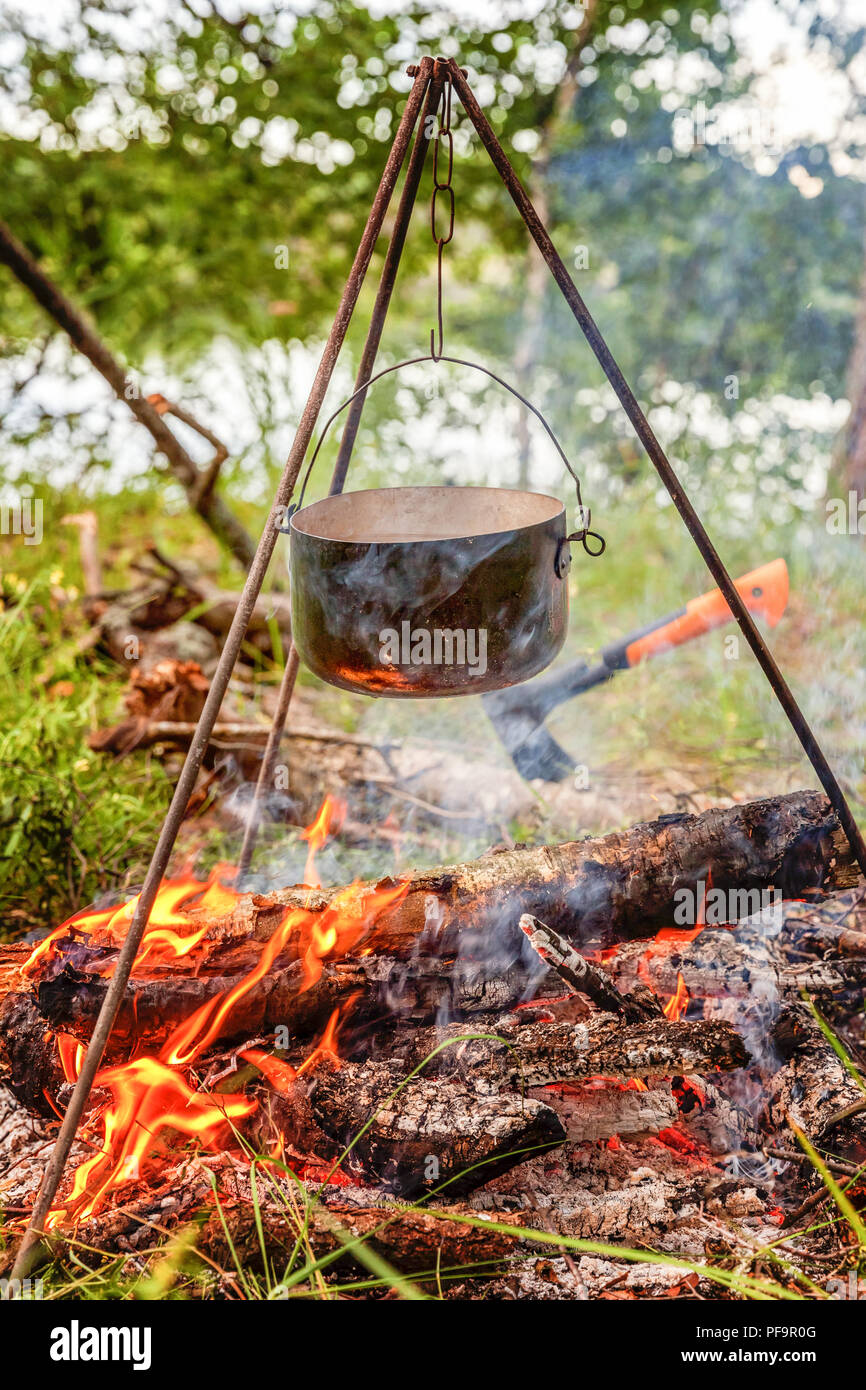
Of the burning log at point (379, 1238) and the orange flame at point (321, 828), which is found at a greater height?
the orange flame at point (321, 828)

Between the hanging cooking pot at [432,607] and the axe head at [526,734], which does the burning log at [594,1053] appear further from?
the axe head at [526,734]

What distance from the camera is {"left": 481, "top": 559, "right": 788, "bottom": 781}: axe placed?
8.76 ft

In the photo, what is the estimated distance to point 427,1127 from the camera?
210 centimetres

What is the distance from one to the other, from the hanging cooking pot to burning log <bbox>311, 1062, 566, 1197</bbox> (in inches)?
37.1

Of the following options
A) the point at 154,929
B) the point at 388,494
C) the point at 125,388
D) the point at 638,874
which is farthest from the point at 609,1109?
the point at 125,388

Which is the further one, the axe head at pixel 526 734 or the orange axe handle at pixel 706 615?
the axe head at pixel 526 734

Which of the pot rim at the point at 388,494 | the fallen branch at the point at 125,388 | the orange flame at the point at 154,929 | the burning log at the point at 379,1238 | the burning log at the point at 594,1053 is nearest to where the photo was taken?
the burning log at the point at 379,1238

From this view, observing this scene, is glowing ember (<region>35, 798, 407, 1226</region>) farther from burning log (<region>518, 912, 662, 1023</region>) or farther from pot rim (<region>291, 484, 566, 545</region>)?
pot rim (<region>291, 484, 566, 545</region>)

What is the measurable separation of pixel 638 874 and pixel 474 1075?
26.0 inches

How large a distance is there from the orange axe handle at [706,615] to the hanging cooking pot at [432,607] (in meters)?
0.66

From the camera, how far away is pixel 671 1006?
2486mm

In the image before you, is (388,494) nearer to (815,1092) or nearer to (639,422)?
(639,422)

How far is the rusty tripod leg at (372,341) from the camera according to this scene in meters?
2.25

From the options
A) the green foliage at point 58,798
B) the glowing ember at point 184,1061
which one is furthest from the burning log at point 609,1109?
the green foliage at point 58,798
